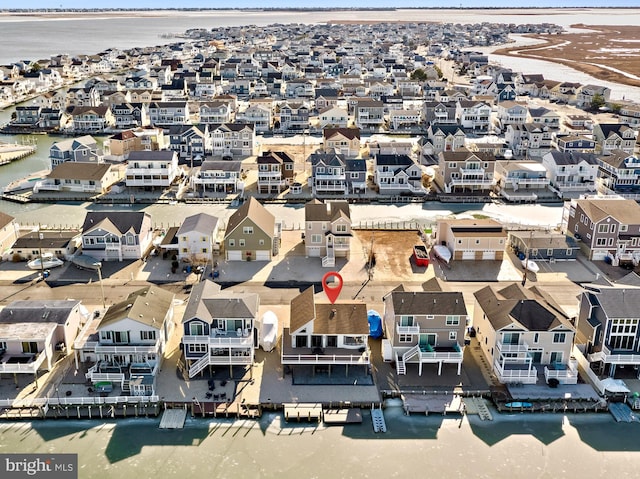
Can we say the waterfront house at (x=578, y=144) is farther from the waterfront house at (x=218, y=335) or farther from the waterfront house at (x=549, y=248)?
the waterfront house at (x=218, y=335)

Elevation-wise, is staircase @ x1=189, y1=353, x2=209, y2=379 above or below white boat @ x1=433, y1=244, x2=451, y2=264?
above

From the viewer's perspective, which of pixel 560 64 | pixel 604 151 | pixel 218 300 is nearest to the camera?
pixel 218 300

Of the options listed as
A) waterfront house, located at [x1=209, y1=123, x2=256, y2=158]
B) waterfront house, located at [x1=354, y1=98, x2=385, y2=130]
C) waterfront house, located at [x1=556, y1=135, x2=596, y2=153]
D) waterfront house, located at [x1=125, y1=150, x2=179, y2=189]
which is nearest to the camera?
waterfront house, located at [x1=125, y1=150, x2=179, y2=189]

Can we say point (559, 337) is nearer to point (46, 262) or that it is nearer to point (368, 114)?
point (46, 262)

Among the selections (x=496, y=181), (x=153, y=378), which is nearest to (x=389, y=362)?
(x=153, y=378)

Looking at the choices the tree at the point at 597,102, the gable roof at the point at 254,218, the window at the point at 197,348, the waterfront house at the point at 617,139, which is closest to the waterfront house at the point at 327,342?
the window at the point at 197,348

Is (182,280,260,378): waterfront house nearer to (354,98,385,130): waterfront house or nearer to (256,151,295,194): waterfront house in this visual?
(256,151,295,194): waterfront house

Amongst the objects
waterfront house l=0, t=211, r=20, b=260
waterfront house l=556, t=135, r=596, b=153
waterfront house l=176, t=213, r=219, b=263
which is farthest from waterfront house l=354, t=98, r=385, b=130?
waterfront house l=0, t=211, r=20, b=260

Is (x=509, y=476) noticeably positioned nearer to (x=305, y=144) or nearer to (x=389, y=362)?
(x=389, y=362)
